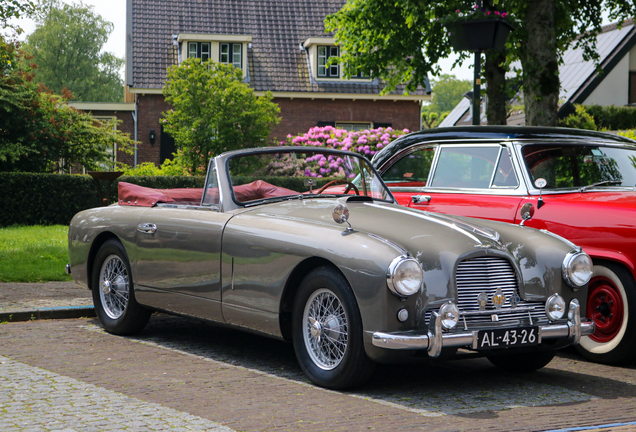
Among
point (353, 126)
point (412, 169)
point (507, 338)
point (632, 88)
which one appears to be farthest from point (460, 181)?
point (632, 88)

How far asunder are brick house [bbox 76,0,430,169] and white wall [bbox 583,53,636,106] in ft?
22.2

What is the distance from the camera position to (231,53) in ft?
98.2

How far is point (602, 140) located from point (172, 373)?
4688 millimetres

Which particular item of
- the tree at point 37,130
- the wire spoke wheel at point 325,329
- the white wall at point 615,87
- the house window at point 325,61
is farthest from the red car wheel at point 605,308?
the white wall at point 615,87

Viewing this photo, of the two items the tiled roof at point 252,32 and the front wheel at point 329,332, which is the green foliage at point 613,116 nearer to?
the tiled roof at point 252,32

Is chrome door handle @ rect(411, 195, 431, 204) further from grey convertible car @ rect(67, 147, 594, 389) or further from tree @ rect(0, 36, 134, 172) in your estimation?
tree @ rect(0, 36, 134, 172)

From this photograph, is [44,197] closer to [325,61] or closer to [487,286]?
[325,61]

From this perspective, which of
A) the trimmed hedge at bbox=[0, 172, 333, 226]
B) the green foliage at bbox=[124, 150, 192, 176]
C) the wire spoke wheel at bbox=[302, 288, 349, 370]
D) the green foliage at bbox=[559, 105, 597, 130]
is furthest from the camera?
the green foliage at bbox=[124, 150, 192, 176]

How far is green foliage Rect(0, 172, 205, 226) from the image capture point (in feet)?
61.2

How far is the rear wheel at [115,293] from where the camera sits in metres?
6.96

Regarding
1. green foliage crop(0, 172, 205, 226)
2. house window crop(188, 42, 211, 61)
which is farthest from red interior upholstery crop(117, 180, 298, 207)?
house window crop(188, 42, 211, 61)

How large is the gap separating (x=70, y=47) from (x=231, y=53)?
119 feet

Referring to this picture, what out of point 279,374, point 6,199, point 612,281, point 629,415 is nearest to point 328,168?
point 279,374

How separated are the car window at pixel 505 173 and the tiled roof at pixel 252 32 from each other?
23403mm
